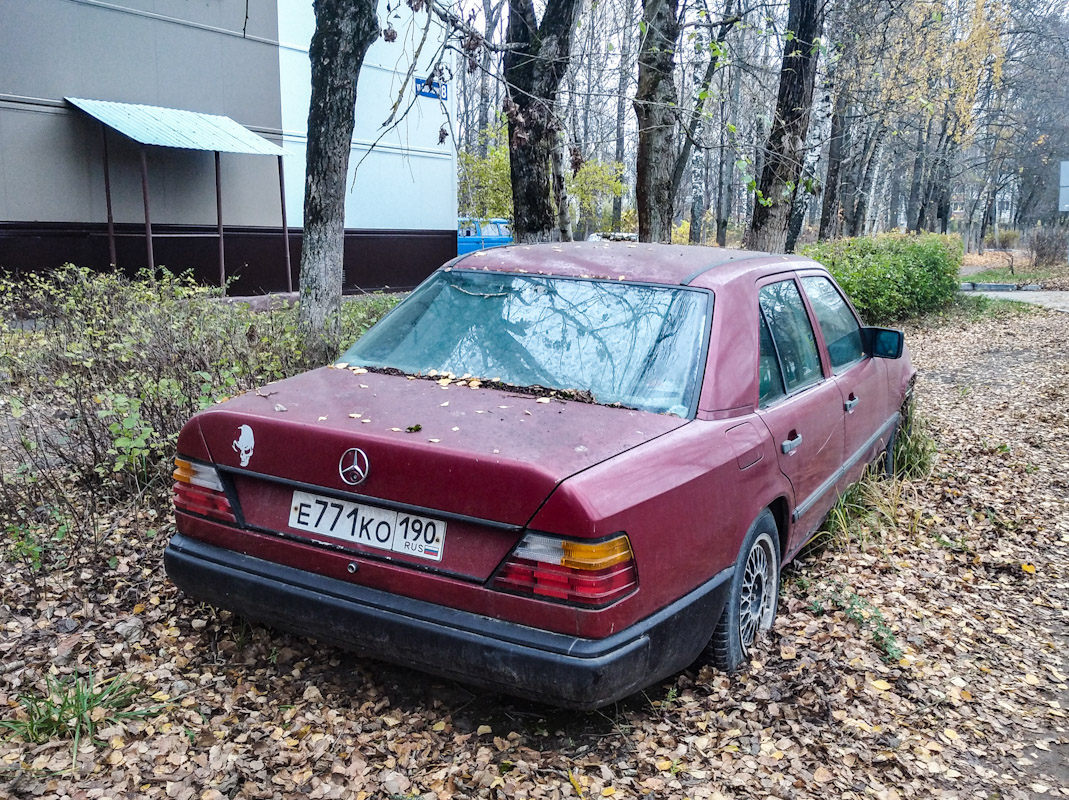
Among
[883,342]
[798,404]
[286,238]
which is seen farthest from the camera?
[286,238]

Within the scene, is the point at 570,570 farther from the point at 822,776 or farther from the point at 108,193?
the point at 108,193

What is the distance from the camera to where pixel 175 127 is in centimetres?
1359

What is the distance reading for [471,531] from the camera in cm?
249

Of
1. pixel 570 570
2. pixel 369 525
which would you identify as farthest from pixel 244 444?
pixel 570 570

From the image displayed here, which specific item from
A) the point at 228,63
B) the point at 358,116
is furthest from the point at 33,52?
the point at 358,116

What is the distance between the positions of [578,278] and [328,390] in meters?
1.15

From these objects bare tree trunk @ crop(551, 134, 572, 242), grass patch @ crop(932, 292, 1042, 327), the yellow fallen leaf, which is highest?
bare tree trunk @ crop(551, 134, 572, 242)

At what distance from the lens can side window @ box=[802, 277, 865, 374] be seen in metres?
4.33

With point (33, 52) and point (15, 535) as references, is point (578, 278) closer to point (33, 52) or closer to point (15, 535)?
point (15, 535)

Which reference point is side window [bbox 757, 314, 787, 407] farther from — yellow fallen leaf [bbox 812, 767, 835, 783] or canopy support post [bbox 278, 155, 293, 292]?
canopy support post [bbox 278, 155, 293, 292]

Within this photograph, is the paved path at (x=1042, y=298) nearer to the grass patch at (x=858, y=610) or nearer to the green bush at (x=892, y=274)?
the green bush at (x=892, y=274)

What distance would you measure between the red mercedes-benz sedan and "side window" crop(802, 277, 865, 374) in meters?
0.54

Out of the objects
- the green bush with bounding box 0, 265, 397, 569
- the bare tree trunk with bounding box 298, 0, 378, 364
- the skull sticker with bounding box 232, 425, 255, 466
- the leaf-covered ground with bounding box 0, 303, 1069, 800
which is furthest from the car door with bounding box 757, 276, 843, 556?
the bare tree trunk with bounding box 298, 0, 378, 364

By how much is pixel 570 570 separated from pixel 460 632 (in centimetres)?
40
